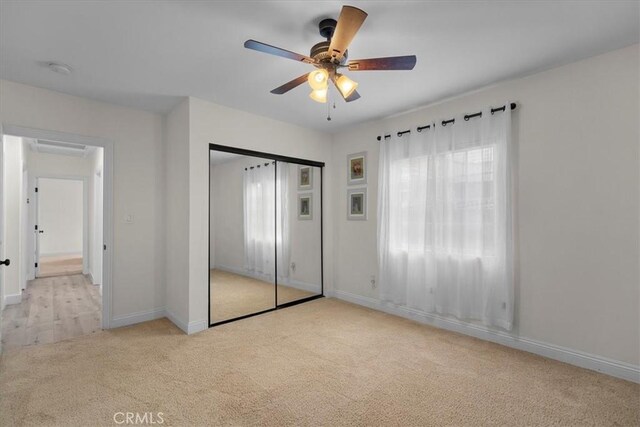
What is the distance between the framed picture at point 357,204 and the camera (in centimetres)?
437

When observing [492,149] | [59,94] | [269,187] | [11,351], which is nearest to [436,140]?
[492,149]

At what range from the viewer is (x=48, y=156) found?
614 centimetres

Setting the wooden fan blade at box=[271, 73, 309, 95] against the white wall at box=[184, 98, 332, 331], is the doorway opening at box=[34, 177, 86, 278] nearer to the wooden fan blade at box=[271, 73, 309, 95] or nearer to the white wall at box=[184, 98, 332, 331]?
the white wall at box=[184, 98, 332, 331]

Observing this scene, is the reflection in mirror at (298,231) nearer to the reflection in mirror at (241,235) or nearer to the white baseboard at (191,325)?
the reflection in mirror at (241,235)

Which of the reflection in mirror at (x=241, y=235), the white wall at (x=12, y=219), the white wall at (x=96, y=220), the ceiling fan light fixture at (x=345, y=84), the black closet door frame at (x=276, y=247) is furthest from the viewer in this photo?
the white wall at (x=96, y=220)

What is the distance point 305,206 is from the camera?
15.1ft

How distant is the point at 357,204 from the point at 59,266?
7.50 m

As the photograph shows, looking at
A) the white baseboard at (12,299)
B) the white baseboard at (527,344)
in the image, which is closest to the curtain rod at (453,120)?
the white baseboard at (527,344)

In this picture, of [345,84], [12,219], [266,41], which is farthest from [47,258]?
Result: [345,84]

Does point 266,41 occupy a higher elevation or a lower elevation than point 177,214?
higher

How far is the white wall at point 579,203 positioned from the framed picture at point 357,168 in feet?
5.27

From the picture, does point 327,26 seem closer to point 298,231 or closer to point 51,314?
point 298,231

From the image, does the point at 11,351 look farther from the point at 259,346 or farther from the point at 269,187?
the point at 269,187

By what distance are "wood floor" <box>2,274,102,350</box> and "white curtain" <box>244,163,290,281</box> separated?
1923mm
